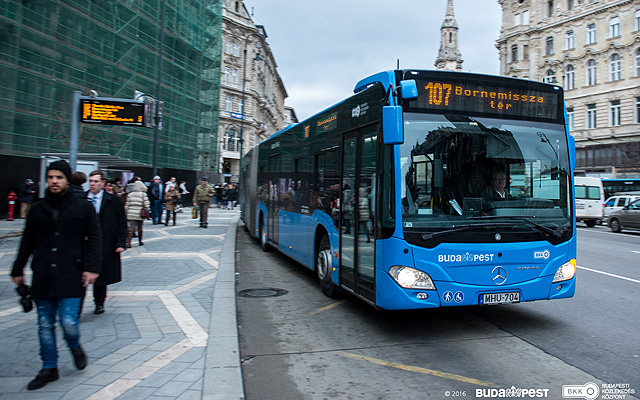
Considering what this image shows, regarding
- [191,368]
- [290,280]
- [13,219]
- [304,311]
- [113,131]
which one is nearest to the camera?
[191,368]

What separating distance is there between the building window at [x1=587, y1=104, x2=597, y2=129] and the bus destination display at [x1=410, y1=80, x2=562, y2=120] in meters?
47.2

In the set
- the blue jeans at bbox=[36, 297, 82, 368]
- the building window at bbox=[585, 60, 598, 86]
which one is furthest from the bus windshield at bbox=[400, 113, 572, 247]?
the building window at bbox=[585, 60, 598, 86]

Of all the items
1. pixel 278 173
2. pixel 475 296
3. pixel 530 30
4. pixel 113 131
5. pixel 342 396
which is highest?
pixel 530 30

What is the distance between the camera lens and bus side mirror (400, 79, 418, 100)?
494 centimetres

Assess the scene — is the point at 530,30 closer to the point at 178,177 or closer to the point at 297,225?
the point at 178,177

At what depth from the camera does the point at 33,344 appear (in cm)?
464

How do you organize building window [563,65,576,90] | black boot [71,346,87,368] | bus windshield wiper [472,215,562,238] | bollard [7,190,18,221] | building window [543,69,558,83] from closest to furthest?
black boot [71,346,87,368] < bus windshield wiper [472,215,562,238] < bollard [7,190,18,221] < building window [563,65,576,90] < building window [543,69,558,83]

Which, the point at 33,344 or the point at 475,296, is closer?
the point at 33,344

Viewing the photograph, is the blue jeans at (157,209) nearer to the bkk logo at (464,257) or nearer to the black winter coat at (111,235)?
the black winter coat at (111,235)

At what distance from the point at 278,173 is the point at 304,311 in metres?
4.87

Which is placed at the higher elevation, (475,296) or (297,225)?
(297,225)

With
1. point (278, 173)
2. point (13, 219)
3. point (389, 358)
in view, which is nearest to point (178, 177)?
point (13, 219)

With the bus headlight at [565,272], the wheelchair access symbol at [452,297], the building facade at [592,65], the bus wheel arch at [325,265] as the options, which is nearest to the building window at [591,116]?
the building facade at [592,65]

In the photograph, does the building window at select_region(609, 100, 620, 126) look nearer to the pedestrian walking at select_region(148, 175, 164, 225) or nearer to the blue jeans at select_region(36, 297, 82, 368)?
the pedestrian walking at select_region(148, 175, 164, 225)
